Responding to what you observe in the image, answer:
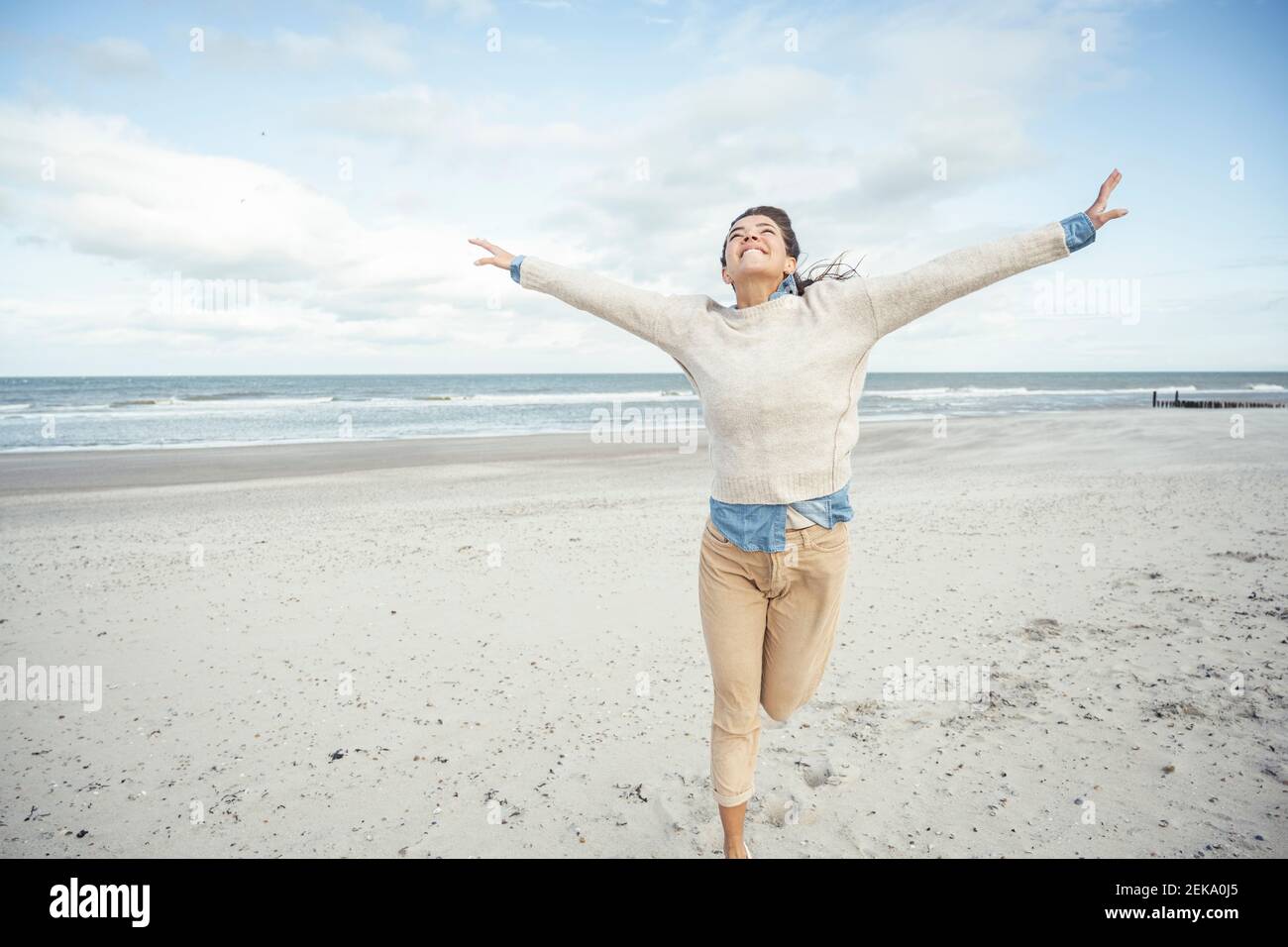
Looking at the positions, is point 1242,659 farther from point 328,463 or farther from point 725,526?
point 328,463

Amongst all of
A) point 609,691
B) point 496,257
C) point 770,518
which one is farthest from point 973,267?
point 609,691

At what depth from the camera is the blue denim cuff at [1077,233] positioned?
234 centimetres

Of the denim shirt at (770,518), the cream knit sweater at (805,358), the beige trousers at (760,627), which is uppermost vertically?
the cream knit sweater at (805,358)

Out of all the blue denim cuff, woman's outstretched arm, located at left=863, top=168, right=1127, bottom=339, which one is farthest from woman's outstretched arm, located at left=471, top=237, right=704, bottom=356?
the blue denim cuff

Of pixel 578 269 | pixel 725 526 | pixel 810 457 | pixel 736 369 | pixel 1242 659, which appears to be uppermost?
pixel 578 269

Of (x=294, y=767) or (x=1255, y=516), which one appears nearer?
(x=294, y=767)

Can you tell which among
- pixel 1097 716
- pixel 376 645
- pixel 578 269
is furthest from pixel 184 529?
pixel 1097 716

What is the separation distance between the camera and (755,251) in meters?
2.59

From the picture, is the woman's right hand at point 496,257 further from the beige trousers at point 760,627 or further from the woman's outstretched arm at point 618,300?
the beige trousers at point 760,627

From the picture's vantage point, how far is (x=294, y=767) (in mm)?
3670

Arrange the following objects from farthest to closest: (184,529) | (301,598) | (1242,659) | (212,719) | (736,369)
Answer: (184,529)
(301,598)
(1242,659)
(212,719)
(736,369)

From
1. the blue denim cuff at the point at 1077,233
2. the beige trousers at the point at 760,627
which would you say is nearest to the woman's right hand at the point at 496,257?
the beige trousers at the point at 760,627

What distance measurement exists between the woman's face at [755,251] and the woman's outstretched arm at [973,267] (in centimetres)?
37

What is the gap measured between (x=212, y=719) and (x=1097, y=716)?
16.6 ft
